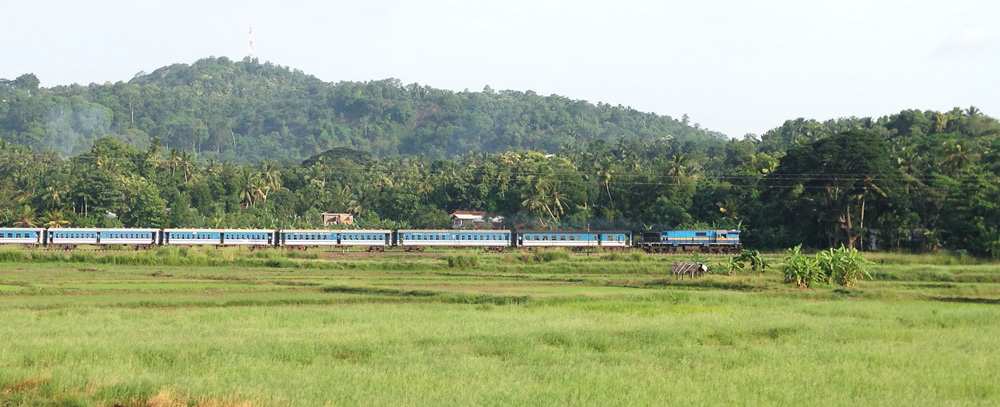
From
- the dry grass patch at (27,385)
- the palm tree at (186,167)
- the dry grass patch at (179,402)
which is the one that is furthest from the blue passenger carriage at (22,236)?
the dry grass patch at (179,402)

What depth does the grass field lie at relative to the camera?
17.4m

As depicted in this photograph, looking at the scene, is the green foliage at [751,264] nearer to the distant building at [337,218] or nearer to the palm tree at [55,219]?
the palm tree at [55,219]

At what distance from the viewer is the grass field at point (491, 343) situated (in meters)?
17.4

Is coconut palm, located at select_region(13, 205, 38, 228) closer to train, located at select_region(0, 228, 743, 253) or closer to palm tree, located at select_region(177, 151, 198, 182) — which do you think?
train, located at select_region(0, 228, 743, 253)

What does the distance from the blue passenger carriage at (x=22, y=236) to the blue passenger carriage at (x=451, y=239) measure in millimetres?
32850

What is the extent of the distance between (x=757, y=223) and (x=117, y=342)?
2928 inches

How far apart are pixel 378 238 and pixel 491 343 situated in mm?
60388

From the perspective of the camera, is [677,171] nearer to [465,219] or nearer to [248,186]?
[465,219]

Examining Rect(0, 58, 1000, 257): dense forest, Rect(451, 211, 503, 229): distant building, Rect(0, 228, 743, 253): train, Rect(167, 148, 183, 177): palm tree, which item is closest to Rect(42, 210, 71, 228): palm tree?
Rect(0, 58, 1000, 257): dense forest

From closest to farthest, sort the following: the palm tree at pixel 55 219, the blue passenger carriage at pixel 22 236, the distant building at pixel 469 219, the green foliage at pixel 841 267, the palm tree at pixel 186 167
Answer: the green foliage at pixel 841 267 < the blue passenger carriage at pixel 22 236 < the palm tree at pixel 55 219 < the distant building at pixel 469 219 < the palm tree at pixel 186 167

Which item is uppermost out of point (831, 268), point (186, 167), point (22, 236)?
point (186, 167)

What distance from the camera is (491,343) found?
2322cm

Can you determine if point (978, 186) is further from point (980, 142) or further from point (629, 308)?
point (629, 308)

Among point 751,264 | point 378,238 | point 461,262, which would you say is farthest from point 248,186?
point 751,264
